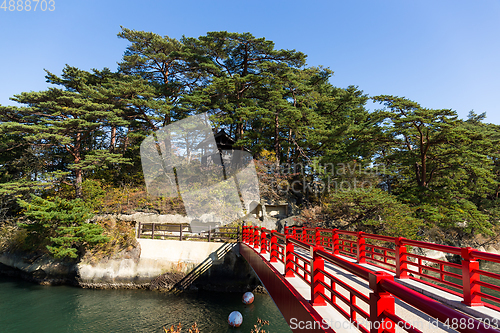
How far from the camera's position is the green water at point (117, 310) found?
399 inches

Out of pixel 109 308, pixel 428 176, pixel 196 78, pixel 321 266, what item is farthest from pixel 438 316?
pixel 196 78

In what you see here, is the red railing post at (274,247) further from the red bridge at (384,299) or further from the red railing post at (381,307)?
the red railing post at (381,307)

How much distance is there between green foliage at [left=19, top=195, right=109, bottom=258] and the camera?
44.5 feet

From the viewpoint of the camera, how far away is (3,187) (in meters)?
17.0

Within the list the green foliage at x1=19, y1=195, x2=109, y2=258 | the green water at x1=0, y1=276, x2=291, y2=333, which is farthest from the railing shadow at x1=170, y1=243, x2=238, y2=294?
the green foliage at x1=19, y1=195, x2=109, y2=258

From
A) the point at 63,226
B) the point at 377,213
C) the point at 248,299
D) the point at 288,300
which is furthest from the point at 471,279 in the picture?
the point at 63,226

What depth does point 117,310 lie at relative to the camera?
451 inches

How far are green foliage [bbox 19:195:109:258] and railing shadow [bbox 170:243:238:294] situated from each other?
495cm

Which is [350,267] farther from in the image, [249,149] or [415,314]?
[249,149]

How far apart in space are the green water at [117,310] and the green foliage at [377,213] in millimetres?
7211

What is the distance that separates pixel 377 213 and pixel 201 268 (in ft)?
35.6

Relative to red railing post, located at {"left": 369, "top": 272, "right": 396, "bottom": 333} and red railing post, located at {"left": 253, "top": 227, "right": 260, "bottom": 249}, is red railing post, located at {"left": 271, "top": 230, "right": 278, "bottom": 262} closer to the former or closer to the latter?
red railing post, located at {"left": 253, "top": 227, "right": 260, "bottom": 249}

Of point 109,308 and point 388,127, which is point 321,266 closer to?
point 109,308

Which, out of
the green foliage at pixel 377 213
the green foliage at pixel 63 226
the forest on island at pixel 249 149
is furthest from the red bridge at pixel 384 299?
the green foliage at pixel 63 226
